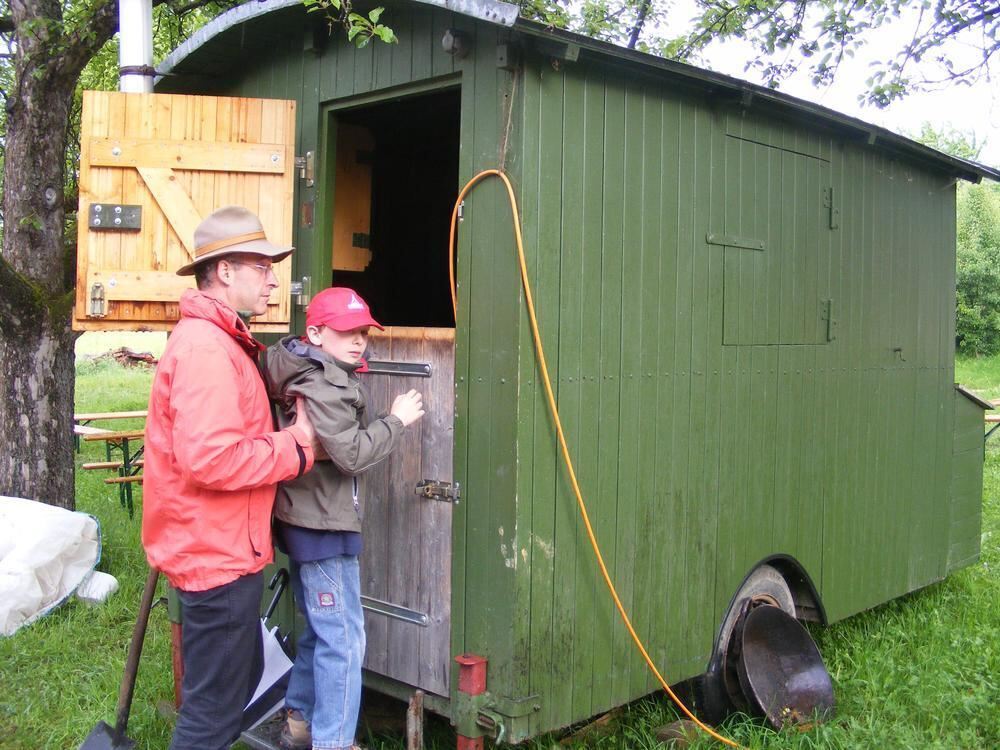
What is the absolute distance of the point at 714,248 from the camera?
4434 millimetres

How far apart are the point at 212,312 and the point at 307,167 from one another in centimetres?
142

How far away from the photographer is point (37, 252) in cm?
663

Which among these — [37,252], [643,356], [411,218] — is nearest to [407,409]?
[643,356]

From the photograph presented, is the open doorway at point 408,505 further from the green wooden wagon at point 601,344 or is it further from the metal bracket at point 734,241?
the metal bracket at point 734,241

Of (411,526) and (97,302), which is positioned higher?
(97,302)

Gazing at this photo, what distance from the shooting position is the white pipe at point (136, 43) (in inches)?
173

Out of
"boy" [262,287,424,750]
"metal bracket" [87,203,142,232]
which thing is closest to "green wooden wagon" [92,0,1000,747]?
"boy" [262,287,424,750]

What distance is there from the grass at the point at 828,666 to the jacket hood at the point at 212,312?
196 centimetres

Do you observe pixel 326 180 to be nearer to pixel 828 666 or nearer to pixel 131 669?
pixel 131 669

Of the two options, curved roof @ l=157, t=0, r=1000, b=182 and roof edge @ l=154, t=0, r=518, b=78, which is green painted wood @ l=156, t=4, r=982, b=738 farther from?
roof edge @ l=154, t=0, r=518, b=78

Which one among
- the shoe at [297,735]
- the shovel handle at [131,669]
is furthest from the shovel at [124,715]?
the shoe at [297,735]

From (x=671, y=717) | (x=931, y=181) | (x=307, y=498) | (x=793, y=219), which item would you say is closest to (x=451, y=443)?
(x=307, y=498)

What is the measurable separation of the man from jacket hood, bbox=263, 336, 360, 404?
0.12 meters

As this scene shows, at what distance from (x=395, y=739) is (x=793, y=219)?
305cm
